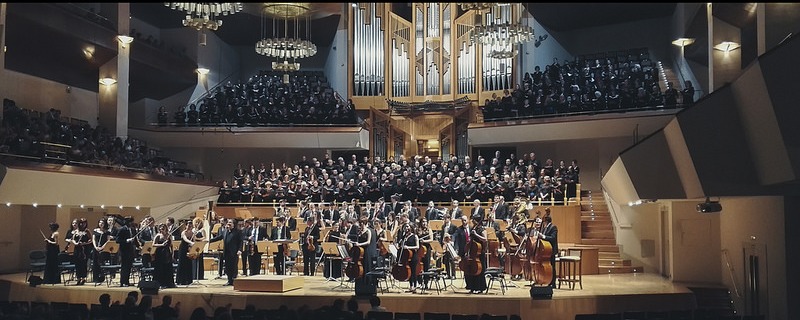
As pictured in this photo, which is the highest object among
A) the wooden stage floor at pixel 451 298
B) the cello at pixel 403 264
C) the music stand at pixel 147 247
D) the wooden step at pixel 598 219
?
the wooden step at pixel 598 219

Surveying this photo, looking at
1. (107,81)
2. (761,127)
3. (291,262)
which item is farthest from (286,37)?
(761,127)

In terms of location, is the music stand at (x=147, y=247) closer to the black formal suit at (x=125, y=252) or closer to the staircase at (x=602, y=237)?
the black formal suit at (x=125, y=252)

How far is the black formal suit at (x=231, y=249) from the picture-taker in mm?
13383

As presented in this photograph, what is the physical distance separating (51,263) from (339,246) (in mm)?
5347

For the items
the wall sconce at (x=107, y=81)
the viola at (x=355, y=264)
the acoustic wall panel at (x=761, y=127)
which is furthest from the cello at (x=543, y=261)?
the wall sconce at (x=107, y=81)

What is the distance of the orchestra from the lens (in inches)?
470

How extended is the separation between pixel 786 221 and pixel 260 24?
58.1 ft

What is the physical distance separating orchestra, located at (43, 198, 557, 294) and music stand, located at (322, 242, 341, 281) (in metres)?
0.03

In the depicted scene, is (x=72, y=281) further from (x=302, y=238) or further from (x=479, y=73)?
(x=479, y=73)

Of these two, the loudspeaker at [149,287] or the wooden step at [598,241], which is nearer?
the loudspeaker at [149,287]

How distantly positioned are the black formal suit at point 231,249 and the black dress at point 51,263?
2776 millimetres

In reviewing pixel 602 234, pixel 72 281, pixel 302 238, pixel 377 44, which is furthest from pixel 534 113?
pixel 72 281

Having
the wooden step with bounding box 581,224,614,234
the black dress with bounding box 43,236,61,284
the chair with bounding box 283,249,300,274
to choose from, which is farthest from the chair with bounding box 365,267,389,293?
the wooden step with bounding box 581,224,614,234

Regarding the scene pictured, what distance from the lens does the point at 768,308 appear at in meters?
11.2
